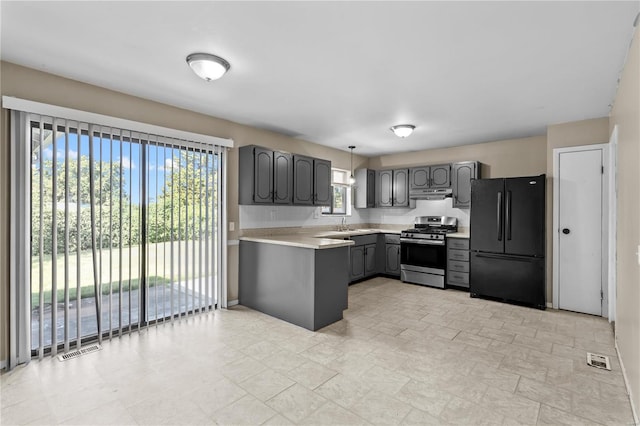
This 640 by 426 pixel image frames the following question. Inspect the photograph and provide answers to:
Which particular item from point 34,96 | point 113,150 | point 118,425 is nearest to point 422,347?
point 118,425

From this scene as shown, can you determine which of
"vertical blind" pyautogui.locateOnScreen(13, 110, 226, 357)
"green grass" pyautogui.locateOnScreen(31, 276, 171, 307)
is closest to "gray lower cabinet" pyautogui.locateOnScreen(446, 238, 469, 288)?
"vertical blind" pyautogui.locateOnScreen(13, 110, 226, 357)

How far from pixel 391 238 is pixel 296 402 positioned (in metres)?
4.37

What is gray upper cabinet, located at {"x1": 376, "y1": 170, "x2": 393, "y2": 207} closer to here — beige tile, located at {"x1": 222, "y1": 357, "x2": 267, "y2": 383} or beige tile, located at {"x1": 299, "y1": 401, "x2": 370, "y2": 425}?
beige tile, located at {"x1": 222, "y1": 357, "x2": 267, "y2": 383}

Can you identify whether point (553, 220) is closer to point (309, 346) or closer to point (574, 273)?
point (574, 273)

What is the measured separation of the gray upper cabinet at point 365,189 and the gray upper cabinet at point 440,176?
48.5 inches

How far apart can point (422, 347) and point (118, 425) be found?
8.15 feet

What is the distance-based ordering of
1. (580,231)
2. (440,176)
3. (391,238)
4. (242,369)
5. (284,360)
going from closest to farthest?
(242,369) < (284,360) < (580,231) < (440,176) < (391,238)

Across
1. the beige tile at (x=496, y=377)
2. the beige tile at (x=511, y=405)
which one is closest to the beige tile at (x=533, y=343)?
the beige tile at (x=496, y=377)

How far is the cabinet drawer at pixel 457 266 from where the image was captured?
17.2 feet

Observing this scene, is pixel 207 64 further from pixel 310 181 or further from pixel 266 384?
pixel 310 181

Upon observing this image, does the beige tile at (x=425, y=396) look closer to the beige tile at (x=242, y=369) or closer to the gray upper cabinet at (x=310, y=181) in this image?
the beige tile at (x=242, y=369)

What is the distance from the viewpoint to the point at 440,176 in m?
5.80

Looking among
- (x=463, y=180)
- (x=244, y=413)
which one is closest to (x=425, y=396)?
(x=244, y=413)

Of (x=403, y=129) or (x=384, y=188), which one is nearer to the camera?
(x=403, y=129)
